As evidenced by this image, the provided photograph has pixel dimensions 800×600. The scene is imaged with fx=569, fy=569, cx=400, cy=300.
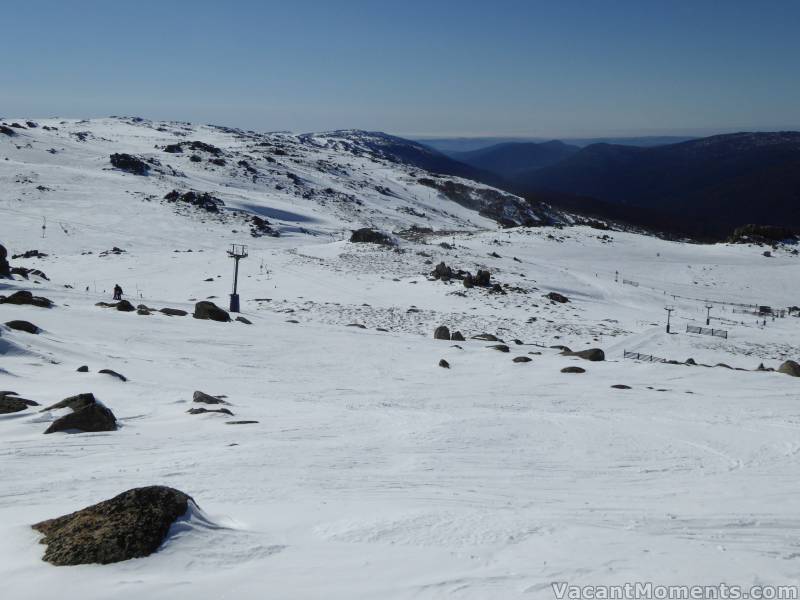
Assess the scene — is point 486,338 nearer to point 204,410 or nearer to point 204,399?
point 204,399

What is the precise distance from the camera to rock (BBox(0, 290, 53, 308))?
20156 millimetres

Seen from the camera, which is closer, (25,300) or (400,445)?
(400,445)

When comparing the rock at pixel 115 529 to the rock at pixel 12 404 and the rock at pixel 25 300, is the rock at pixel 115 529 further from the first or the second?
the rock at pixel 25 300

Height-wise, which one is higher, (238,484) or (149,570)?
(149,570)

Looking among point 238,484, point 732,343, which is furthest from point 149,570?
point 732,343

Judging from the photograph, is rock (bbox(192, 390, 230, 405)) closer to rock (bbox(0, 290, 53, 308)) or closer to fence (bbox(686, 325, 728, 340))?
rock (bbox(0, 290, 53, 308))

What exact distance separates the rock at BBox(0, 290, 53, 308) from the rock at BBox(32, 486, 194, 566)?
59.3ft

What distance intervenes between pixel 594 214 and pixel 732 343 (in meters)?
129

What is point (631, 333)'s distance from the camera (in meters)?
27.6

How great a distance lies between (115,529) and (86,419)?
17.6 ft

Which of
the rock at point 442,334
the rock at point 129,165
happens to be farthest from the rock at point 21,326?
the rock at point 129,165

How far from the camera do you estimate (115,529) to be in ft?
15.9

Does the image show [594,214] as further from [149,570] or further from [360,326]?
[149,570]

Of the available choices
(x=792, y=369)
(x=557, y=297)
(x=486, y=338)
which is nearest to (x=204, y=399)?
(x=486, y=338)
